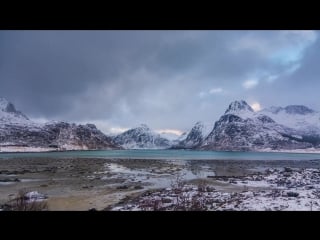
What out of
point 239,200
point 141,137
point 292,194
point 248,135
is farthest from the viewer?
point 248,135

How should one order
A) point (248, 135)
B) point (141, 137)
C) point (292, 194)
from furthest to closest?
point (248, 135)
point (141, 137)
point (292, 194)

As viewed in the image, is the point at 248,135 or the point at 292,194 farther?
the point at 248,135

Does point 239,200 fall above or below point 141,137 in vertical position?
below

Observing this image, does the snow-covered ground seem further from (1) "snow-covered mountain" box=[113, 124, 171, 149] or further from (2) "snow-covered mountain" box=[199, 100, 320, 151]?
(2) "snow-covered mountain" box=[199, 100, 320, 151]

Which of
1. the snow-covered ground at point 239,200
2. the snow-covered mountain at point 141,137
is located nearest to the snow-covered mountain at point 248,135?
the snow-covered mountain at point 141,137

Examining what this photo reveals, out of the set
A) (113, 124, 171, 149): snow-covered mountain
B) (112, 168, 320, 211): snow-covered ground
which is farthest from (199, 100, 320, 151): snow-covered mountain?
(112, 168, 320, 211): snow-covered ground

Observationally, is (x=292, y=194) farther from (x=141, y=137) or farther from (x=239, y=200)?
(x=141, y=137)

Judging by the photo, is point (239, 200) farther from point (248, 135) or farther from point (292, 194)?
point (248, 135)

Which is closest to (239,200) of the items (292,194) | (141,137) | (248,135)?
(292,194)
